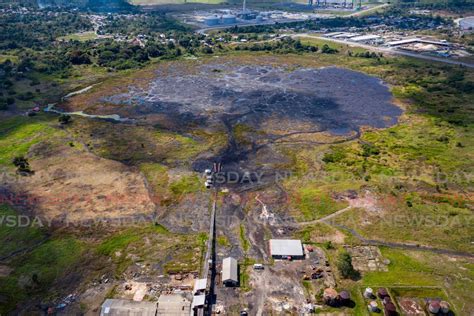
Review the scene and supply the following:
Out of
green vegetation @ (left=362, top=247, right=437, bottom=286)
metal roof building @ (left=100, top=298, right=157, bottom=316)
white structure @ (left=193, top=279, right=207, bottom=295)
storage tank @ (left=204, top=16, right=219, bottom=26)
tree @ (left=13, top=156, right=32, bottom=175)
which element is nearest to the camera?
metal roof building @ (left=100, top=298, right=157, bottom=316)

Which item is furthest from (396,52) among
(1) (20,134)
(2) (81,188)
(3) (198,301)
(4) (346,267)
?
(3) (198,301)

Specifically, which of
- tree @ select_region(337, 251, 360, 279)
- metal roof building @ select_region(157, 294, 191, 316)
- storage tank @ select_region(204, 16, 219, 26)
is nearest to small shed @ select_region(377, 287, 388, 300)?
tree @ select_region(337, 251, 360, 279)

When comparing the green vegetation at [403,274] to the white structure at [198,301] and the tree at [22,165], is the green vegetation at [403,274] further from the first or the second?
the tree at [22,165]

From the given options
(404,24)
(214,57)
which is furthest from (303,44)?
(404,24)

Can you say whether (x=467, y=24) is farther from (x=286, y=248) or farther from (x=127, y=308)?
(x=127, y=308)

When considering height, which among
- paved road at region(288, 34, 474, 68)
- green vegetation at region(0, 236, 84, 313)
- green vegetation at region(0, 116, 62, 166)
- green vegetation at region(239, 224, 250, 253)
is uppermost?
paved road at region(288, 34, 474, 68)

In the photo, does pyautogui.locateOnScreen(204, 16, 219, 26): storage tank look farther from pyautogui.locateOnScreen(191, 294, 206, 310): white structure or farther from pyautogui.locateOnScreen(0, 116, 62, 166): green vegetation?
pyautogui.locateOnScreen(191, 294, 206, 310): white structure

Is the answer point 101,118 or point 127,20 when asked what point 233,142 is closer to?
point 101,118
